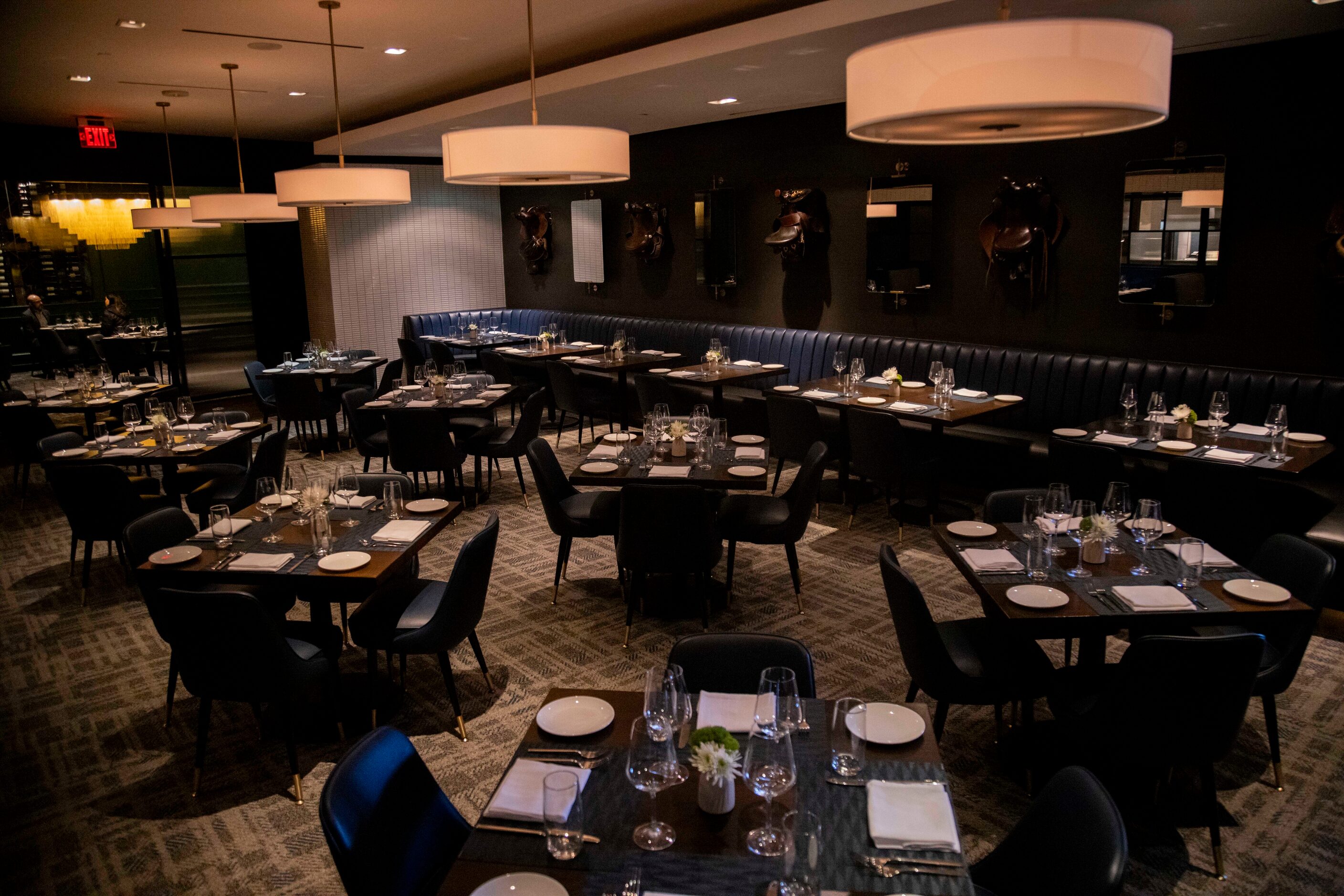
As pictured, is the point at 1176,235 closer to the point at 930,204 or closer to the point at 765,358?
the point at 930,204

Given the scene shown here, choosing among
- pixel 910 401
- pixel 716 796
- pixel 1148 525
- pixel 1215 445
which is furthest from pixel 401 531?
pixel 1215 445

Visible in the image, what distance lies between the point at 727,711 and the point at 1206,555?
2.26 metres

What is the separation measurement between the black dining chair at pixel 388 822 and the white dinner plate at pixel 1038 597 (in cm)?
202

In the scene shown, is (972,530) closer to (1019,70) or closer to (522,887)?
(1019,70)

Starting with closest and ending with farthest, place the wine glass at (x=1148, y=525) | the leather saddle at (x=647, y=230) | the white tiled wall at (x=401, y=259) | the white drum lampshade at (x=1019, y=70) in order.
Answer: the white drum lampshade at (x=1019, y=70)
the wine glass at (x=1148, y=525)
the leather saddle at (x=647, y=230)
the white tiled wall at (x=401, y=259)

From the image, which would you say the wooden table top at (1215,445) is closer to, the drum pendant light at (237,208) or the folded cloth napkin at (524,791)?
the folded cloth napkin at (524,791)

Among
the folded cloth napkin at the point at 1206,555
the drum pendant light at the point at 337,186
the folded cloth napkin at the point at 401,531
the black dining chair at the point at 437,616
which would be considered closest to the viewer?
the folded cloth napkin at the point at 1206,555

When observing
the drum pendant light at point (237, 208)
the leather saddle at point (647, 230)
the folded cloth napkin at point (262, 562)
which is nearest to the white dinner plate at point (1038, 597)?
the folded cloth napkin at point (262, 562)

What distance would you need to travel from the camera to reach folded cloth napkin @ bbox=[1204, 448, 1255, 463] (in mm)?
5094

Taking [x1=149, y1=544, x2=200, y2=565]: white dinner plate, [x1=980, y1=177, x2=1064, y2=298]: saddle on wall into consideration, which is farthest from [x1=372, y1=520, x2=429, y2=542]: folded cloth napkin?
[x1=980, y1=177, x2=1064, y2=298]: saddle on wall

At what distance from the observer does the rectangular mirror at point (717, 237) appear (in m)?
9.90

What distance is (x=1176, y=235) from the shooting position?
661 cm

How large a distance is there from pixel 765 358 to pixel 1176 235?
4.19m

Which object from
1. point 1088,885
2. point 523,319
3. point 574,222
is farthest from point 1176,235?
point 523,319
